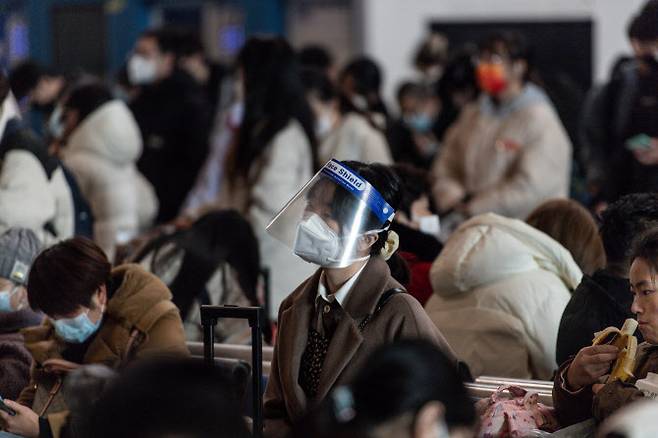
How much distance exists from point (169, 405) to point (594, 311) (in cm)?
230

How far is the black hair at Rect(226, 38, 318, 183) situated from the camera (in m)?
6.96

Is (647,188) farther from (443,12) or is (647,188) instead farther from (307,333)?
(443,12)

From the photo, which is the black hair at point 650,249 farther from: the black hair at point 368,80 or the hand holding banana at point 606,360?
the black hair at point 368,80

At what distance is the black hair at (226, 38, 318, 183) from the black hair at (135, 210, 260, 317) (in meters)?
1.26

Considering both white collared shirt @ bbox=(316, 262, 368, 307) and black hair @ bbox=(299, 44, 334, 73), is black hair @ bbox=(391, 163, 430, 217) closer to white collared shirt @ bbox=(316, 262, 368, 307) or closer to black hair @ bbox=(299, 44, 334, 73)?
white collared shirt @ bbox=(316, 262, 368, 307)

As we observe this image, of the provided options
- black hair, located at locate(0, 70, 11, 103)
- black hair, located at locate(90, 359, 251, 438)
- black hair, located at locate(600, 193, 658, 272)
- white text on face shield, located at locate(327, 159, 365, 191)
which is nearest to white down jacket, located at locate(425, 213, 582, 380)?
black hair, located at locate(600, 193, 658, 272)

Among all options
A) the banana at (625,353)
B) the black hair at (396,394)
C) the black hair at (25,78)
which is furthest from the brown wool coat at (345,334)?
the black hair at (25,78)

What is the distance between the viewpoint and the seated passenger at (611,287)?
421 centimetres

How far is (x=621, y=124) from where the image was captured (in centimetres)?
681

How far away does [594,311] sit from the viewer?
13.9ft

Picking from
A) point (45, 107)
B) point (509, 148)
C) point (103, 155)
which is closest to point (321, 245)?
point (509, 148)

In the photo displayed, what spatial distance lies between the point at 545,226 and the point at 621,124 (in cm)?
182

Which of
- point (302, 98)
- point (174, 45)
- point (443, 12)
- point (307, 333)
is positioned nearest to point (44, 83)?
point (174, 45)

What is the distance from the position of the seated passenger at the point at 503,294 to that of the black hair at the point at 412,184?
1.80ft
